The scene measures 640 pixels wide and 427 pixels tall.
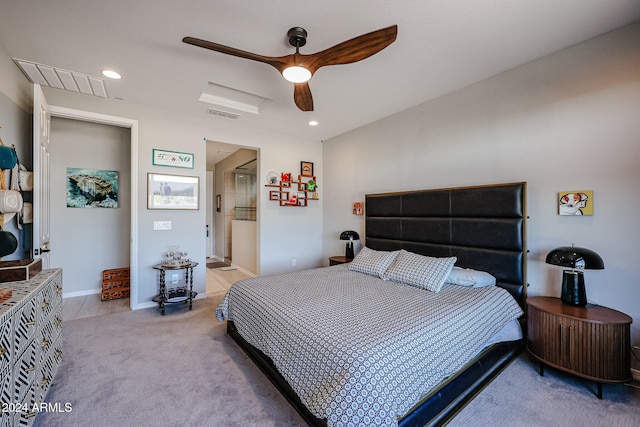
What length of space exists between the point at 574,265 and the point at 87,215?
19.1ft

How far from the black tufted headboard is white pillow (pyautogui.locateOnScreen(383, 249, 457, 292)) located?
1.08 ft

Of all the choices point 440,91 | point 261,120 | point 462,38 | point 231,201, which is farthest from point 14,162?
point 231,201

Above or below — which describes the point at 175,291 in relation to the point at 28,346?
below

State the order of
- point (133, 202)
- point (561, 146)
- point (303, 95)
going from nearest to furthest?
1. point (561, 146)
2. point (303, 95)
3. point (133, 202)

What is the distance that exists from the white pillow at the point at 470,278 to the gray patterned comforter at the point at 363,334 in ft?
0.24

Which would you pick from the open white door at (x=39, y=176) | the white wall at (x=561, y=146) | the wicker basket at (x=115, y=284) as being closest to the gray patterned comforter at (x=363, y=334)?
the white wall at (x=561, y=146)

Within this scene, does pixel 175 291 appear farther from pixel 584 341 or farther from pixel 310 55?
pixel 584 341

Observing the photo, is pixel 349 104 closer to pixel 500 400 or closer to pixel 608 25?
pixel 608 25

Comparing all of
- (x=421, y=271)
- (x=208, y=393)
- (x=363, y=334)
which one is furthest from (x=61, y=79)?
(x=421, y=271)

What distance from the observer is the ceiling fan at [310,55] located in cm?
178

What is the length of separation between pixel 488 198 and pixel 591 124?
930 mm

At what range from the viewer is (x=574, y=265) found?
6.65ft

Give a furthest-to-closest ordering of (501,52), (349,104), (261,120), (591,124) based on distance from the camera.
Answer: (261,120), (349,104), (501,52), (591,124)

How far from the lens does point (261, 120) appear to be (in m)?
4.07
